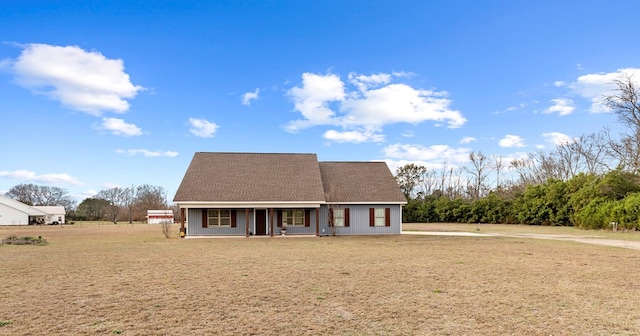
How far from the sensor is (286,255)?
15461 mm

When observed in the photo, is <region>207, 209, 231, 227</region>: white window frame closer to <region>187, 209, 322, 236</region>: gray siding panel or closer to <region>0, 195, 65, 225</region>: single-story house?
<region>187, 209, 322, 236</region>: gray siding panel

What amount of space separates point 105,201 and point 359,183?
70134mm

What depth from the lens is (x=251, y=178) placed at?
2736cm

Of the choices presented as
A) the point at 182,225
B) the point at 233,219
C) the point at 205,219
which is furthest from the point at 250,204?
the point at 182,225

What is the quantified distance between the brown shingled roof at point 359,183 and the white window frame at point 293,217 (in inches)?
75.2

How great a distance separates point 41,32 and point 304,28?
11.5m

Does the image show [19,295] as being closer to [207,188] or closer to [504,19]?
[207,188]

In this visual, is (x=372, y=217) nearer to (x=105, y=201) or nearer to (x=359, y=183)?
(x=359, y=183)

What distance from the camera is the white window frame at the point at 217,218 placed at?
25.7 meters

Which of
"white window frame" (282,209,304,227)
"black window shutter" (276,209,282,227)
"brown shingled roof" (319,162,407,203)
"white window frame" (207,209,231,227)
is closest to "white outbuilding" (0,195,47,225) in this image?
"white window frame" (207,209,231,227)

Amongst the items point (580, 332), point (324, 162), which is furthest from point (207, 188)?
point (580, 332)

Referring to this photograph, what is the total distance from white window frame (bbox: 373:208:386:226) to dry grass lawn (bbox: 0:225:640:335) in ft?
43.1

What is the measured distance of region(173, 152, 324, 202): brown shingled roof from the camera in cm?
2517

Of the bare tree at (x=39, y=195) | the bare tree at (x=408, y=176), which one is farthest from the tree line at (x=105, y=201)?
the bare tree at (x=408, y=176)
